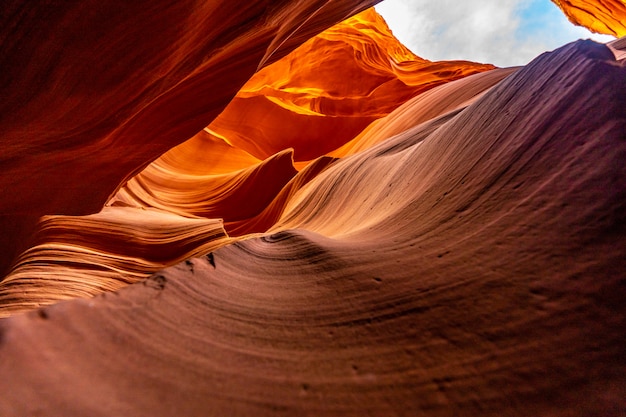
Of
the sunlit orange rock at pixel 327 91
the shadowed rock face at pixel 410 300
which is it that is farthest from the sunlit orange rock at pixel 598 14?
the shadowed rock face at pixel 410 300

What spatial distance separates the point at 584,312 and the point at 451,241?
38cm

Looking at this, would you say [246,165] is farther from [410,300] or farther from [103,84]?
[410,300]

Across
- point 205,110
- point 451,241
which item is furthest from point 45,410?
point 205,110

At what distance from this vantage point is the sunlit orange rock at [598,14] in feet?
26.6

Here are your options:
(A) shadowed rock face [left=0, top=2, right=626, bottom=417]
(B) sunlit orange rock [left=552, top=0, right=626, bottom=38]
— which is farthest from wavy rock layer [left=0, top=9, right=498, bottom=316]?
(B) sunlit orange rock [left=552, top=0, right=626, bottom=38]

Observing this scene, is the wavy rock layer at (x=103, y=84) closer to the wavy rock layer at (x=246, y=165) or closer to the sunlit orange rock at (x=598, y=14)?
the wavy rock layer at (x=246, y=165)

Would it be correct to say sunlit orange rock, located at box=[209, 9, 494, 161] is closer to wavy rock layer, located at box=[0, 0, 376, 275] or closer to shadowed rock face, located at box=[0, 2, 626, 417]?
wavy rock layer, located at box=[0, 0, 376, 275]

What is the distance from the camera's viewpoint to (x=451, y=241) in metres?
1.11

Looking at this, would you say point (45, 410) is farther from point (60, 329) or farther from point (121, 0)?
point (121, 0)

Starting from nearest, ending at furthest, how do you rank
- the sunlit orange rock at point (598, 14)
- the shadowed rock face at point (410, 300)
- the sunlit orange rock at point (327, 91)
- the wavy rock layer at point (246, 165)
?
1. the shadowed rock face at point (410, 300)
2. the wavy rock layer at point (246, 165)
3. the sunlit orange rock at point (327, 91)
4. the sunlit orange rock at point (598, 14)

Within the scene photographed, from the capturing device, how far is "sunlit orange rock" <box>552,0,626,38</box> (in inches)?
319

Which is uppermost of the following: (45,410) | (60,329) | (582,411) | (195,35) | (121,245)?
(195,35)

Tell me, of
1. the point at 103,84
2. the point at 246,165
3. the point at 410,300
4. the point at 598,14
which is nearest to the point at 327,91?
the point at 246,165

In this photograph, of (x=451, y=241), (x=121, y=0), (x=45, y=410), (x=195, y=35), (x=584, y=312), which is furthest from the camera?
(x=195, y=35)
